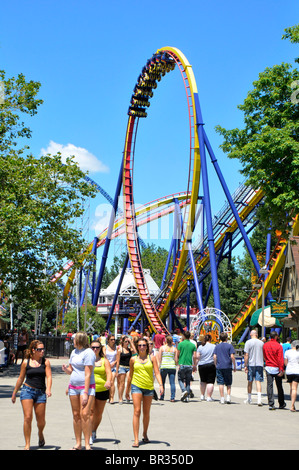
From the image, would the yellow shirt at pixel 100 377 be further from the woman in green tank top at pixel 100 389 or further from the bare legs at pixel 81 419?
the bare legs at pixel 81 419

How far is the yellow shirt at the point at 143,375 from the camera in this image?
9.34m

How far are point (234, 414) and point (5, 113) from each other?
15.7 meters

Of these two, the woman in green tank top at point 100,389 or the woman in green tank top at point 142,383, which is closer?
the woman in green tank top at point 142,383

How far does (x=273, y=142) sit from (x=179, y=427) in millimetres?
9242

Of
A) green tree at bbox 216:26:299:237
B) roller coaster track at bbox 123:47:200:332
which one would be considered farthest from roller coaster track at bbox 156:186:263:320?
green tree at bbox 216:26:299:237

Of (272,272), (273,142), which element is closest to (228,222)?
(272,272)

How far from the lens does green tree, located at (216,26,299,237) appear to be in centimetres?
1772

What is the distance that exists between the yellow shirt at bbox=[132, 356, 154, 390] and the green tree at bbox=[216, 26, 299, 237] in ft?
30.1

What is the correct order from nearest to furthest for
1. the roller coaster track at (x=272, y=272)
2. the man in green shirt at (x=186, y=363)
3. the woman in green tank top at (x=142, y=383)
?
the woman in green tank top at (x=142, y=383)
the man in green shirt at (x=186, y=363)
the roller coaster track at (x=272, y=272)

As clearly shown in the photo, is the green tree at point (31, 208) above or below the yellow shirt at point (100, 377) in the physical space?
above

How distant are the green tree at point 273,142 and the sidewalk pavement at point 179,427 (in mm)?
5482

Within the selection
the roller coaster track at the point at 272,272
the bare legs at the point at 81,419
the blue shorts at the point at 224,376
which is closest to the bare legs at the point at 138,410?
the bare legs at the point at 81,419
